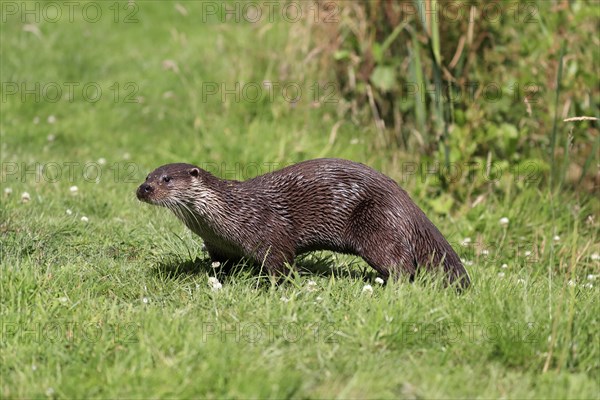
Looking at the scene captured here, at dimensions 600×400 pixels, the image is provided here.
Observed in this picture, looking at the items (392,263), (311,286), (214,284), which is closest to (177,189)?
(214,284)

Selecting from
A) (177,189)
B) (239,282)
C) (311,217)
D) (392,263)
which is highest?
(177,189)

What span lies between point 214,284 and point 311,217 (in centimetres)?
63

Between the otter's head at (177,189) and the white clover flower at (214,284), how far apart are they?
1.25ft

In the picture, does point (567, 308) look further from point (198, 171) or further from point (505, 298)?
point (198, 171)

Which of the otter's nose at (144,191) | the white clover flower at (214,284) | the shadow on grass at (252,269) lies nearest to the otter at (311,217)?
the otter's nose at (144,191)

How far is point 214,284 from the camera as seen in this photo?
3.92m

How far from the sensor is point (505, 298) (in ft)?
11.9

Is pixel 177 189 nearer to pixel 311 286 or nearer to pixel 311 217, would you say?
pixel 311 217

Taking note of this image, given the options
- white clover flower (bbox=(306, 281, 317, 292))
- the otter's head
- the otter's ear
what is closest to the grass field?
white clover flower (bbox=(306, 281, 317, 292))

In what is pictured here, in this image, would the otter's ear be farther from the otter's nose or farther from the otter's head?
the otter's nose

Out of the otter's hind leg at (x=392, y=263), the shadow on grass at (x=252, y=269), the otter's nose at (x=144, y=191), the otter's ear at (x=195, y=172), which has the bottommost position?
the shadow on grass at (x=252, y=269)

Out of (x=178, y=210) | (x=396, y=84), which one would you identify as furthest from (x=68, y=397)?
(x=396, y=84)

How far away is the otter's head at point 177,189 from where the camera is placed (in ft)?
13.4

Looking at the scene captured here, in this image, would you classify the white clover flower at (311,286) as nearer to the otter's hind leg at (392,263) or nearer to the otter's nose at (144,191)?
the otter's hind leg at (392,263)
